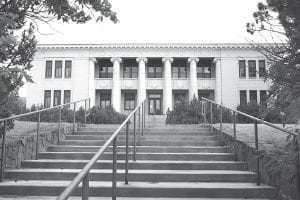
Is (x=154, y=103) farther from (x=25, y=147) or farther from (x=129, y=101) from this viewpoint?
(x=25, y=147)

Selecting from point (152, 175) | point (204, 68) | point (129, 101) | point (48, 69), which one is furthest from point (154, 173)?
point (204, 68)

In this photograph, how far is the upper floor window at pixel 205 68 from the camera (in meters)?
35.9

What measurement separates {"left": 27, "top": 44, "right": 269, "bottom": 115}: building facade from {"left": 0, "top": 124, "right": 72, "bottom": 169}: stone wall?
25.9 meters

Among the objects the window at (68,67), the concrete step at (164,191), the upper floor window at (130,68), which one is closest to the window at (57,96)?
the window at (68,67)

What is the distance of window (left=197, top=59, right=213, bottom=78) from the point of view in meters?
36.0

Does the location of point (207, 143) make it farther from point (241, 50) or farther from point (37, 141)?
point (241, 50)

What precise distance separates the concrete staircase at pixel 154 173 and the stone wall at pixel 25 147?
19 centimetres

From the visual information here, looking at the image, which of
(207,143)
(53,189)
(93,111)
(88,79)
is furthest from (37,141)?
(88,79)

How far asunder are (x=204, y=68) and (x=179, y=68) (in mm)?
2785

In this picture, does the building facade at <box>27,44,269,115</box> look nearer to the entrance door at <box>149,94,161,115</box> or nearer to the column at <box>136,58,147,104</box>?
the column at <box>136,58,147,104</box>

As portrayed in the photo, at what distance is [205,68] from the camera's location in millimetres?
36250

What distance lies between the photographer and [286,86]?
3992 millimetres

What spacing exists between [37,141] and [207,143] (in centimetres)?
394

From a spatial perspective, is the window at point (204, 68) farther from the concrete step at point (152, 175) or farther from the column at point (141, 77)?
the concrete step at point (152, 175)
